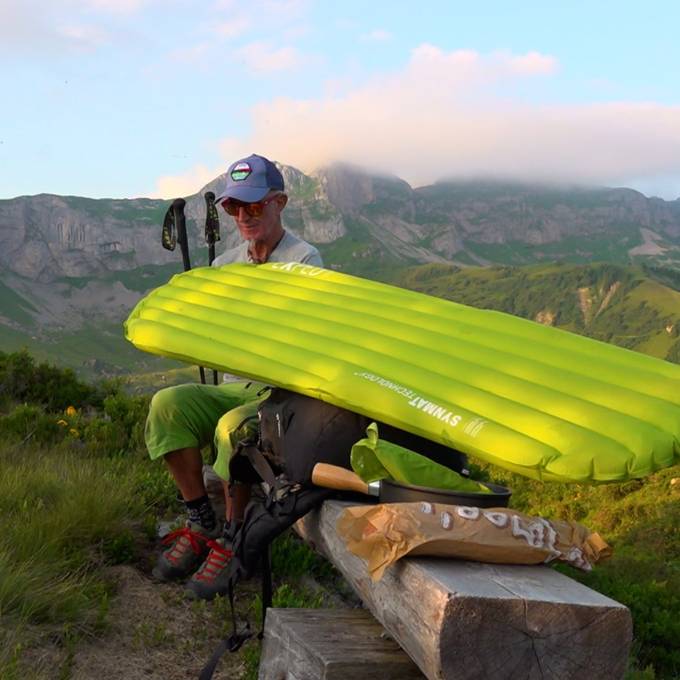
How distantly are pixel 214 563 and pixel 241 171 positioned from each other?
200 cm

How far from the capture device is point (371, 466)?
252cm

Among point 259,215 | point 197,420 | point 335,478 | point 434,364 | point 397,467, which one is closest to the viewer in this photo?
point 397,467

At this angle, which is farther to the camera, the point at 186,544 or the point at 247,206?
the point at 247,206

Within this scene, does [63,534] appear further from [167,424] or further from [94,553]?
[167,424]

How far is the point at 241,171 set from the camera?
4.02 metres

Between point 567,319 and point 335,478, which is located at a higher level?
point 335,478

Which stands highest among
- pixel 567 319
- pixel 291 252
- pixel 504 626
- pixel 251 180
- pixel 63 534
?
pixel 251 180

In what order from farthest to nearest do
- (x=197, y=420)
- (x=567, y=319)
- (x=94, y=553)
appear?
1. (x=567, y=319)
2. (x=197, y=420)
3. (x=94, y=553)

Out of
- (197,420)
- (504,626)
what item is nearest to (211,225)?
(197,420)

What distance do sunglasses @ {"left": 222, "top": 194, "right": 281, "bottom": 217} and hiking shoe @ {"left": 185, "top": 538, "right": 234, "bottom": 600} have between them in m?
1.73

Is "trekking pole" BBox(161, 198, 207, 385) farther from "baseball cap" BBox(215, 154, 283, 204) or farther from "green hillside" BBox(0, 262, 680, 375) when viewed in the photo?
"green hillside" BBox(0, 262, 680, 375)

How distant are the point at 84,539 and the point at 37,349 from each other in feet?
543

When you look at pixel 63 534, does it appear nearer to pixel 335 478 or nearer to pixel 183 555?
pixel 183 555

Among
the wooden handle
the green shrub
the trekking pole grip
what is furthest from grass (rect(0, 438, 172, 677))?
the green shrub
